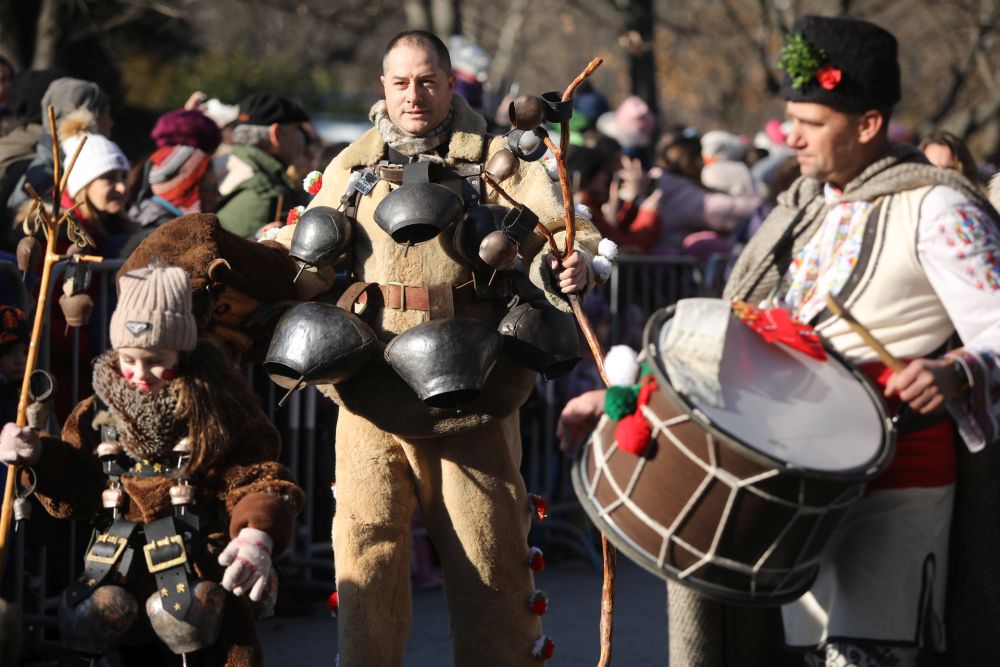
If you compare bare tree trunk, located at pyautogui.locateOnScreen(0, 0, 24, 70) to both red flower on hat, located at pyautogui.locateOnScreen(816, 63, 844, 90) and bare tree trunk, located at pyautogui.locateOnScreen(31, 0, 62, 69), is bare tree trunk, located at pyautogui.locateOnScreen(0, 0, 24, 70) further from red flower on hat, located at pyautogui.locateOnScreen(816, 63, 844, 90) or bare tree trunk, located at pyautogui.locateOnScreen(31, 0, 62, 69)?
red flower on hat, located at pyautogui.locateOnScreen(816, 63, 844, 90)

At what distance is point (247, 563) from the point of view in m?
3.82

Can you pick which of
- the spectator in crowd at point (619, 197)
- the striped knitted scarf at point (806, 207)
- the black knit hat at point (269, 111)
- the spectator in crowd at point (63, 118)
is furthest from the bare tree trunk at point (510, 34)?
the striped knitted scarf at point (806, 207)

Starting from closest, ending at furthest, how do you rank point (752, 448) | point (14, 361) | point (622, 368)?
point (752, 448)
point (622, 368)
point (14, 361)

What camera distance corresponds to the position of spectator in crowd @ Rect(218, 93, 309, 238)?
689 centimetres

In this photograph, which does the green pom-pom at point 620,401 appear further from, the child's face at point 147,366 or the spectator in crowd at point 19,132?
the spectator in crowd at point 19,132

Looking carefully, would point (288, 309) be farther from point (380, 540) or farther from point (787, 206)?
point (787, 206)

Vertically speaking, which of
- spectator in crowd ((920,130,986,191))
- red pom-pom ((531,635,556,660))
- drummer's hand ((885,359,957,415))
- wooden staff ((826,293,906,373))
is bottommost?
red pom-pom ((531,635,556,660))

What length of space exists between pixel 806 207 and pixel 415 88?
3.80 feet

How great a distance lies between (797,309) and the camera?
397 centimetres

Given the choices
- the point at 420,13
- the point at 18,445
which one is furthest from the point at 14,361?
the point at 420,13

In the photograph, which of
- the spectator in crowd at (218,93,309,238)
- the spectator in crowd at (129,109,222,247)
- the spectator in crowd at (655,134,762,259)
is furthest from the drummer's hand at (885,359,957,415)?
the spectator in crowd at (655,134,762,259)

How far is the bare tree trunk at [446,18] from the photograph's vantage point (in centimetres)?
1644

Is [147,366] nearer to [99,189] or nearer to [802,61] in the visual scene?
[802,61]

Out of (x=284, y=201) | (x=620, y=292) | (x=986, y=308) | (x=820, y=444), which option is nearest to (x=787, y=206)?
(x=986, y=308)
